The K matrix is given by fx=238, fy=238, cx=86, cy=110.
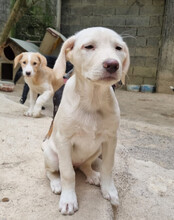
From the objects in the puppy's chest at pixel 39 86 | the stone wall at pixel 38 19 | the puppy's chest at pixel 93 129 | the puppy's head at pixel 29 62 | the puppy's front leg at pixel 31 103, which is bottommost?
the puppy's front leg at pixel 31 103

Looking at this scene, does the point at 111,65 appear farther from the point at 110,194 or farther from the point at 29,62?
the point at 29,62

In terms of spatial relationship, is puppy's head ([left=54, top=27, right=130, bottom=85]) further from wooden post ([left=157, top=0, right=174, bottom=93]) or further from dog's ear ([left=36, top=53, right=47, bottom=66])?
wooden post ([left=157, top=0, right=174, bottom=93])

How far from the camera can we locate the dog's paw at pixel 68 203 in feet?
4.46

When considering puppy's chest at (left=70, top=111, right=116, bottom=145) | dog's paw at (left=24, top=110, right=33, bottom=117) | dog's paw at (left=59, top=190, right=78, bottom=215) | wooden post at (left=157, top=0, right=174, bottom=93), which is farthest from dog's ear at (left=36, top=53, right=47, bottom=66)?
wooden post at (left=157, top=0, right=174, bottom=93)

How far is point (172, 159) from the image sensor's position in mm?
2787

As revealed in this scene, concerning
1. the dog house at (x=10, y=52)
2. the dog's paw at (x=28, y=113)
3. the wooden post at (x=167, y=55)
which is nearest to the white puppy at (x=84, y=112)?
the dog's paw at (x=28, y=113)

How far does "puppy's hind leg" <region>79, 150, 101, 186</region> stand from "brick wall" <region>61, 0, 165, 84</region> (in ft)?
21.6

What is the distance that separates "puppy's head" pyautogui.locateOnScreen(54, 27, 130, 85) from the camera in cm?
119

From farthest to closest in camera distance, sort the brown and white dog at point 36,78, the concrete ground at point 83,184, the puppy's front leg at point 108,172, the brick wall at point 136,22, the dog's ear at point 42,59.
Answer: the brick wall at point 136,22, the dog's ear at point 42,59, the brown and white dog at point 36,78, the puppy's front leg at point 108,172, the concrete ground at point 83,184

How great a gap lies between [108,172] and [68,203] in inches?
13.0

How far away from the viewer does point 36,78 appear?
13.4 feet

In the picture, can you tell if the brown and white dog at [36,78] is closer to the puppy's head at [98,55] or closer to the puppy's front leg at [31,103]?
Answer: the puppy's front leg at [31,103]

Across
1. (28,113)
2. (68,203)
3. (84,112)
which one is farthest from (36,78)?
(68,203)

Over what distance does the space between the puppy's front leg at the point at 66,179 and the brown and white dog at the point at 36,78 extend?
7.88 feet
